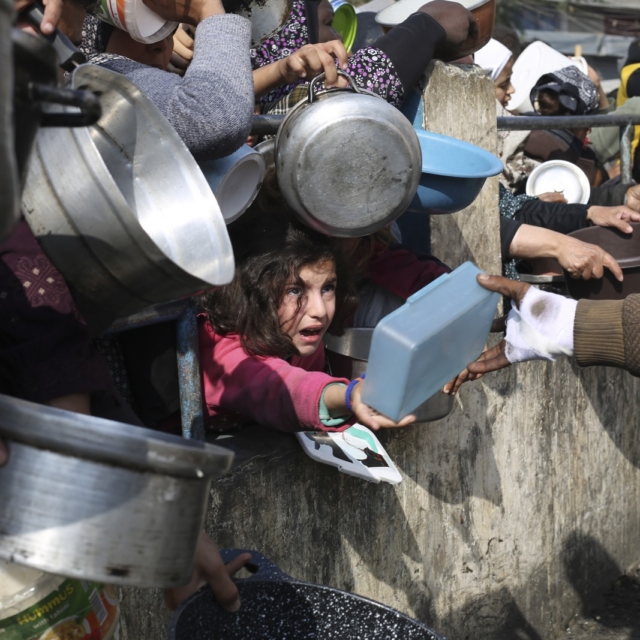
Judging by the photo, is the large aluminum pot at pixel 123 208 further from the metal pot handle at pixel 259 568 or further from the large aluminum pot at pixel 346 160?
the metal pot handle at pixel 259 568

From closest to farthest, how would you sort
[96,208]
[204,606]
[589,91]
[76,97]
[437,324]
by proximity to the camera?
[76,97]
[96,208]
[204,606]
[437,324]
[589,91]

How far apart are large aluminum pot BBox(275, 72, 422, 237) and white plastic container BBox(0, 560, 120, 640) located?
1112 millimetres

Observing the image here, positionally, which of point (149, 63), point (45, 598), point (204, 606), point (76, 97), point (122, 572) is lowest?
point (204, 606)

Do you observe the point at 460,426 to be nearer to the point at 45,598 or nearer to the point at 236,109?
the point at 236,109

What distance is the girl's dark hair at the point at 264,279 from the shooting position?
2.38m

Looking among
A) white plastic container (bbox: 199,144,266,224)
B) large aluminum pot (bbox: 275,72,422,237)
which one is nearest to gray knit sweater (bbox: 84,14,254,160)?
white plastic container (bbox: 199,144,266,224)

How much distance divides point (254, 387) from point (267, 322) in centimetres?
20

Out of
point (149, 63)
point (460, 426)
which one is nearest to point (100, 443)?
point (149, 63)

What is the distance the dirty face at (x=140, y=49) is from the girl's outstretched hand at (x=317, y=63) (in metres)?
0.31

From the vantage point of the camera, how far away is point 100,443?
4.14ft

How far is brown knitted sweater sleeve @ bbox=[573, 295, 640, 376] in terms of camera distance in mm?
2510

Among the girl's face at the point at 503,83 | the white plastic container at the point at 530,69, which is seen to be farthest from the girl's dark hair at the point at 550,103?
the white plastic container at the point at 530,69

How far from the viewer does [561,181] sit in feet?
15.6

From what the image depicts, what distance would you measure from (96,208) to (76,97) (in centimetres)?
33
